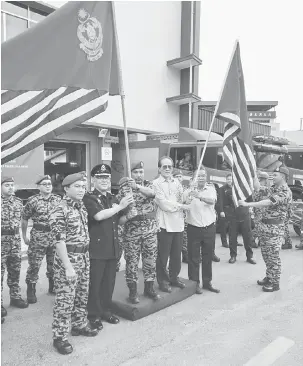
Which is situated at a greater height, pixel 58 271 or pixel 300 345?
pixel 58 271

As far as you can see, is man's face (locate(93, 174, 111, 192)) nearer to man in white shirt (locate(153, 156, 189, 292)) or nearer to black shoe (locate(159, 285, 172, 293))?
man in white shirt (locate(153, 156, 189, 292))

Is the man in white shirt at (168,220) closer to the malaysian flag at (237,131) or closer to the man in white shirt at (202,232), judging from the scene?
the man in white shirt at (202,232)

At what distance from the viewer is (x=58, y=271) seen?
3186 millimetres

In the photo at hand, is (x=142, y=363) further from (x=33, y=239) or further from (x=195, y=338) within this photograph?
(x=33, y=239)

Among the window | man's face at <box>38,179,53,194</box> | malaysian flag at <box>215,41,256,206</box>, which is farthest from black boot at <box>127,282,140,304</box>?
the window

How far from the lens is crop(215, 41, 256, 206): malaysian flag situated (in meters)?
4.65

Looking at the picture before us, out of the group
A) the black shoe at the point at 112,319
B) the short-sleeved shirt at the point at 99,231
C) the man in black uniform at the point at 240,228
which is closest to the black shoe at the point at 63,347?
the black shoe at the point at 112,319

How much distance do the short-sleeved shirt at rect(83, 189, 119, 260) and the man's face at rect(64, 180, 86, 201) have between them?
0.90 ft

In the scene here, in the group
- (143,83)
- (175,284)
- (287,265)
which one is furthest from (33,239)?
(143,83)

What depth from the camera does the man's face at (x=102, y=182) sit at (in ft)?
11.9

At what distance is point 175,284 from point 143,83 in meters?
11.0

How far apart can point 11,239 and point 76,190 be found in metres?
1.59

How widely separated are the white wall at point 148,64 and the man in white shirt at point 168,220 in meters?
8.36

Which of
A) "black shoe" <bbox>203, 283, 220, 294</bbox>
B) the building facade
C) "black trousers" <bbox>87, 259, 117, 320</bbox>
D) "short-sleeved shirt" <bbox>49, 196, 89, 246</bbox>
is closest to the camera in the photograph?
"short-sleeved shirt" <bbox>49, 196, 89, 246</bbox>
